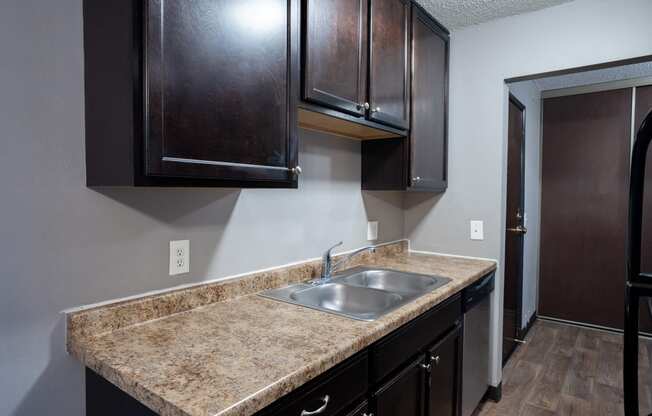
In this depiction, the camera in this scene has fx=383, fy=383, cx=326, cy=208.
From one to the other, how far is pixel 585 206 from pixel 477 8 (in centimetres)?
246

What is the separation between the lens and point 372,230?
2.33 metres

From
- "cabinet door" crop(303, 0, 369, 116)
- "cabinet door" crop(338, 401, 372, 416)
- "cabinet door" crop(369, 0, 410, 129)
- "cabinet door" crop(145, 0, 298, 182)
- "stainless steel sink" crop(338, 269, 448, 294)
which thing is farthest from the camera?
"stainless steel sink" crop(338, 269, 448, 294)

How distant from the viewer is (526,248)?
3.43m

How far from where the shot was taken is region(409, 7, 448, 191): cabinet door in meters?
2.05

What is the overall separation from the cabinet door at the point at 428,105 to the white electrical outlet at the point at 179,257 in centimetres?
122

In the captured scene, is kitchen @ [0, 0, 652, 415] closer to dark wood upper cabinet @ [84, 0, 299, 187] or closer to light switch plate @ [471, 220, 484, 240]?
dark wood upper cabinet @ [84, 0, 299, 187]

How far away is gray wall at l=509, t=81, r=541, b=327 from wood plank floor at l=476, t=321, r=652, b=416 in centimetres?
36

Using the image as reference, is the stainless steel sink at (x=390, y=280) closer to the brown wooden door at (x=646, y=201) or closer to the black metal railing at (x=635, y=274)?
the black metal railing at (x=635, y=274)

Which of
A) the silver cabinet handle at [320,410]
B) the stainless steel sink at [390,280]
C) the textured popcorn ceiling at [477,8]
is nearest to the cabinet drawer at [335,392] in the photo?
the silver cabinet handle at [320,410]

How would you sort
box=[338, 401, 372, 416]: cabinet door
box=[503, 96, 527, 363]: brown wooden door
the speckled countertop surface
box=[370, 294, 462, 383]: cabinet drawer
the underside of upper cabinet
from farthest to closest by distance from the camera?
box=[503, 96, 527, 363]: brown wooden door
the underside of upper cabinet
box=[370, 294, 462, 383]: cabinet drawer
box=[338, 401, 372, 416]: cabinet door
the speckled countertop surface

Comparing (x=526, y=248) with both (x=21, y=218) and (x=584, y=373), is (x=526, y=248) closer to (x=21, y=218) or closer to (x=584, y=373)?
(x=584, y=373)

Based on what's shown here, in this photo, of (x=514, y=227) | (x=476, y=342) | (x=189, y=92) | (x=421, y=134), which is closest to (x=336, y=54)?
(x=189, y=92)

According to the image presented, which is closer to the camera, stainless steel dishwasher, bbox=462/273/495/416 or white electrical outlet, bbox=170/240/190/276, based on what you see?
white electrical outlet, bbox=170/240/190/276

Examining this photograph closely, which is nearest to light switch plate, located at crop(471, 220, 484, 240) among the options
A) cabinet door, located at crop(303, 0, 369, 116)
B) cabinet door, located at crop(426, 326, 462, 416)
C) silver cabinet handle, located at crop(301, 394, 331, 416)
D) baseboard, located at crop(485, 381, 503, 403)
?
cabinet door, located at crop(426, 326, 462, 416)
